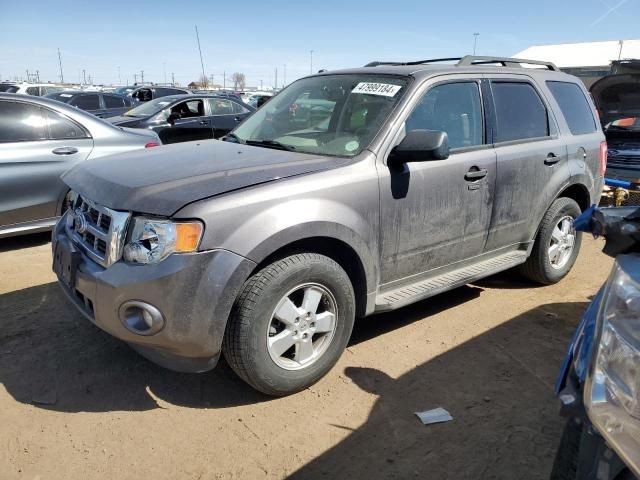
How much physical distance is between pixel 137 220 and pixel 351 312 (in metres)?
1.31

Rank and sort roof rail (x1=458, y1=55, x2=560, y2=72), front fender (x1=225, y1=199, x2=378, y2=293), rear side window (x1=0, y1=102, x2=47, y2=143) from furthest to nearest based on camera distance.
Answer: rear side window (x1=0, y1=102, x2=47, y2=143)
roof rail (x1=458, y1=55, x2=560, y2=72)
front fender (x1=225, y1=199, x2=378, y2=293)

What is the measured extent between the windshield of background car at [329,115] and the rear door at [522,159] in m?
0.99

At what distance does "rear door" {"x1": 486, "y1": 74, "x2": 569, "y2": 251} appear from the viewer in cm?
389

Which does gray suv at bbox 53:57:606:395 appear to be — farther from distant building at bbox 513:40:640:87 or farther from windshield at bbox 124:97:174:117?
distant building at bbox 513:40:640:87

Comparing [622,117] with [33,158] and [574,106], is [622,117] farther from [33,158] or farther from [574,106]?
[33,158]

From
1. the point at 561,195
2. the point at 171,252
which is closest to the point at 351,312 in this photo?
the point at 171,252

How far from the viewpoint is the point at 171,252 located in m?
2.47

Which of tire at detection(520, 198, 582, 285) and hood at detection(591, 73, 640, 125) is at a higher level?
hood at detection(591, 73, 640, 125)

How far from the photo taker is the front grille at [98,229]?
2.59 metres

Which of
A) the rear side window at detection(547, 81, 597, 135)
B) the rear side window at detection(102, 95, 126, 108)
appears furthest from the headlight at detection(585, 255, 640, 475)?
the rear side window at detection(102, 95, 126, 108)

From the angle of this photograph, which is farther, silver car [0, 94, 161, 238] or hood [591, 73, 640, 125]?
hood [591, 73, 640, 125]

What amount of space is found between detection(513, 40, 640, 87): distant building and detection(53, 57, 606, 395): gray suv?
30.7 m

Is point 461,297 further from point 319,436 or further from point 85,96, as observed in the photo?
point 85,96

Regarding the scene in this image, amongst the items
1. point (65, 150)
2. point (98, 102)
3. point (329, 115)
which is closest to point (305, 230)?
point (329, 115)
